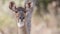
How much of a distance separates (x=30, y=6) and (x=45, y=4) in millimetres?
507

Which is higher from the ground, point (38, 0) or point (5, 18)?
point (38, 0)

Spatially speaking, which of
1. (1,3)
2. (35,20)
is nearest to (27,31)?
(35,20)

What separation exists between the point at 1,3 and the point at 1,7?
0.14ft

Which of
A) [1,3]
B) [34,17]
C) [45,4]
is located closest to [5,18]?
[1,3]

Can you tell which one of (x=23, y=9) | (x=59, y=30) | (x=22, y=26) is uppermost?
(x=23, y=9)

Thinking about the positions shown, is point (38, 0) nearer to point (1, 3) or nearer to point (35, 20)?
point (35, 20)

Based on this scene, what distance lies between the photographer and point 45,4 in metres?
1.80

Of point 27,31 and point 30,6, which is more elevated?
point 30,6

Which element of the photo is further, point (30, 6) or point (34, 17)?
point (34, 17)

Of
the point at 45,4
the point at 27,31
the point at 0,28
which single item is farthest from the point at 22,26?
the point at 45,4

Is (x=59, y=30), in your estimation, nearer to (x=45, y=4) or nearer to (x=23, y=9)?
(x=45, y=4)

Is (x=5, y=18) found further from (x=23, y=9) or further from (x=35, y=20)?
(x=23, y=9)

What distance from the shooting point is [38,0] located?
5.74ft

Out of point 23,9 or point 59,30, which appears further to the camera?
point 59,30
